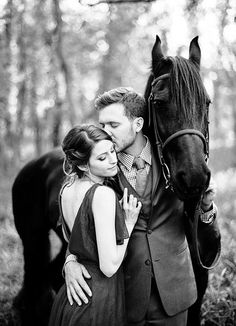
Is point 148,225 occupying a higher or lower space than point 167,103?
lower

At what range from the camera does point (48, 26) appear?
12.0m

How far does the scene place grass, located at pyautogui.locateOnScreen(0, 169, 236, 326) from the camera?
375 cm

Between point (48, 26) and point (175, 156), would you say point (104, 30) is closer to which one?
point (48, 26)

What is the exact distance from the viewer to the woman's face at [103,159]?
2.12 m

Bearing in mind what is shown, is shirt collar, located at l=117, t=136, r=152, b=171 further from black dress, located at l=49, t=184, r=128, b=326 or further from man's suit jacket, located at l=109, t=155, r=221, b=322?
black dress, located at l=49, t=184, r=128, b=326

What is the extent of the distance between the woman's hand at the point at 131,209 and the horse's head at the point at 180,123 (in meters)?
0.23

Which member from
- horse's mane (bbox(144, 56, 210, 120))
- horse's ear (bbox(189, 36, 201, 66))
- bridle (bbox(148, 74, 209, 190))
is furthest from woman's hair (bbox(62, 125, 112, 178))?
horse's ear (bbox(189, 36, 201, 66))

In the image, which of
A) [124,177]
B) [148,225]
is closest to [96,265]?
[148,225]

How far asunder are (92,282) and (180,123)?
974 millimetres

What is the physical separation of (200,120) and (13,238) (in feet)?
16.5

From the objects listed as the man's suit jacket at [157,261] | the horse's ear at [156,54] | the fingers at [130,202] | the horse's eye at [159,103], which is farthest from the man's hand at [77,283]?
the horse's ear at [156,54]

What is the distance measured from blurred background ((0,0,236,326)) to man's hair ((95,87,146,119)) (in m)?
0.62

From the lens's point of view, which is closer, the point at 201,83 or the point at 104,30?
the point at 201,83

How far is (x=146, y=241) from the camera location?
7.49ft
